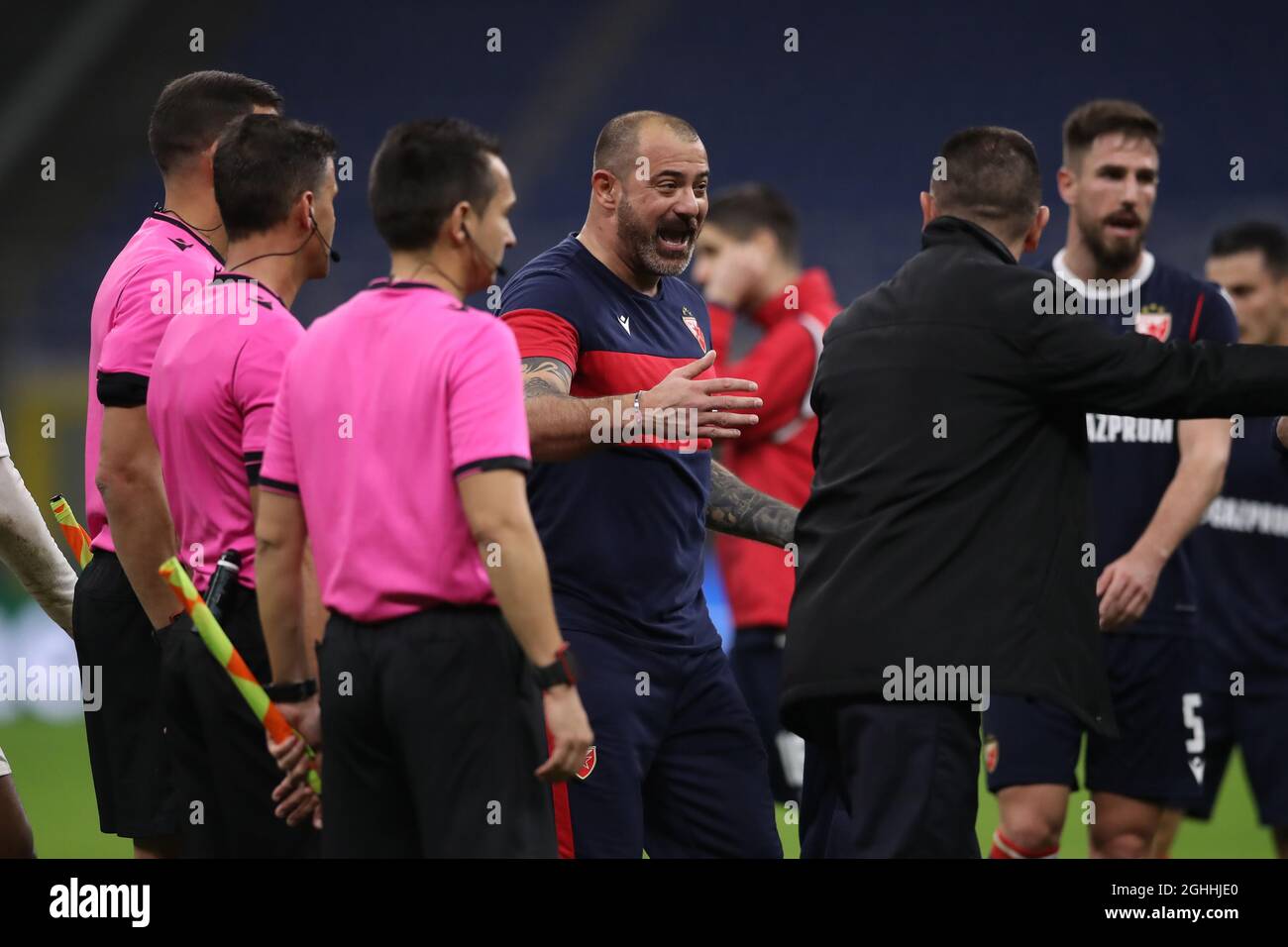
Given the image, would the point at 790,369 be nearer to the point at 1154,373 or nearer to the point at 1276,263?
the point at 1276,263

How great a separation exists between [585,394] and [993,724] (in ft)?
6.31

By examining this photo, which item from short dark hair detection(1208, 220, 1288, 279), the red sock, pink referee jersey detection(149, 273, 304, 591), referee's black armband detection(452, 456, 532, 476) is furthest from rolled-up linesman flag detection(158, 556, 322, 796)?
short dark hair detection(1208, 220, 1288, 279)

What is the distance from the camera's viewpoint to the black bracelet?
12.2 ft

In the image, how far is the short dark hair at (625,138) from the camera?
470cm

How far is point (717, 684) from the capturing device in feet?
15.2

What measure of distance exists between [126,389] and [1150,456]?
11.1 feet

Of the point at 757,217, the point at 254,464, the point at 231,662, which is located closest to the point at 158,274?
the point at 254,464

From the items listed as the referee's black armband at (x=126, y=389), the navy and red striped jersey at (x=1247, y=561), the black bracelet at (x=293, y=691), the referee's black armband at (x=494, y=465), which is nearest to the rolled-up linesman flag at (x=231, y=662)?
the black bracelet at (x=293, y=691)

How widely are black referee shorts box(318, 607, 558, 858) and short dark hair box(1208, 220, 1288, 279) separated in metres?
4.95

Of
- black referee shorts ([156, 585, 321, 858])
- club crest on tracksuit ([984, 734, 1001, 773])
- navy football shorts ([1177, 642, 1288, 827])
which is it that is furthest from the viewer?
navy football shorts ([1177, 642, 1288, 827])

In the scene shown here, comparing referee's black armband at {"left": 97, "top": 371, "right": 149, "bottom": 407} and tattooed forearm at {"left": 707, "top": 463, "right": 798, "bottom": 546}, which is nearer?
referee's black armband at {"left": 97, "top": 371, "right": 149, "bottom": 407}

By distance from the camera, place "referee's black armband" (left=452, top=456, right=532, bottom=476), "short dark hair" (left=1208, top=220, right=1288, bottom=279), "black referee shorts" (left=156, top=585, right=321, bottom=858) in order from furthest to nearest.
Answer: "short dark hair" (left=1208, top=220, right=1288, bottom=279), "black referee shorts" (left=156, top=585, right=321, bottom=858), "referee's black armband" (left=452, top=456, right=532, bottom=476)

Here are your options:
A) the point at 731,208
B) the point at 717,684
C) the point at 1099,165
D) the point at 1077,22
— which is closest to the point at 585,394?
the point at 717,684

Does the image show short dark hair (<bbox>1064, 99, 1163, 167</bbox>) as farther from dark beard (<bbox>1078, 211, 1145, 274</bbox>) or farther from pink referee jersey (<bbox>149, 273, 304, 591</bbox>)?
pink referee jersey (<bbox>149, 273, 304, 591</bbox>)
